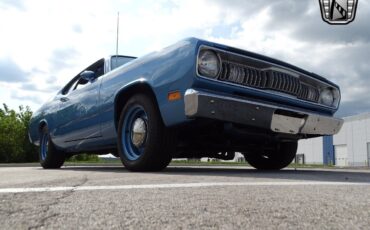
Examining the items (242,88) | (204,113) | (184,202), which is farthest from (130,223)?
(242,88)

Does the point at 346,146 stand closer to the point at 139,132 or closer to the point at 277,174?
the point at 277,174

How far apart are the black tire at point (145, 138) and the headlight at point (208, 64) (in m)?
0.66

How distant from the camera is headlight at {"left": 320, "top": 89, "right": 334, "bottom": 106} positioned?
5289 millimetres

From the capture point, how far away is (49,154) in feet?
23.6

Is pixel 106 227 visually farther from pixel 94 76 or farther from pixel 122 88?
pixel 94 76

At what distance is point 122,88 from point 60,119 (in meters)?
2.25

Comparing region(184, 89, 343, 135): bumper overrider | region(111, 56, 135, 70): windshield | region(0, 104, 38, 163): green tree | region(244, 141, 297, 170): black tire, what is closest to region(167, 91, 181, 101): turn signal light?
region(184, 89, 343, 135): bumper overrider

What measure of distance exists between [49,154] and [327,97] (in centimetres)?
448

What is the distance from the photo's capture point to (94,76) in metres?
6.08

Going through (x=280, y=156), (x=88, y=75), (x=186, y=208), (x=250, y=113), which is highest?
(x=88, y=75)

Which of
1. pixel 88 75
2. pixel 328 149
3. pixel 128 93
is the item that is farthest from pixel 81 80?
pixel 328 149

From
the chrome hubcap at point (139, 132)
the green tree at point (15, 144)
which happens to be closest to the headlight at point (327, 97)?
the chrome hubcap at point (139, 132)

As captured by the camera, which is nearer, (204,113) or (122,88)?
(204,113)

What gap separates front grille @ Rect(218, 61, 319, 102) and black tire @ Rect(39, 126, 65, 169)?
397 centimetres
